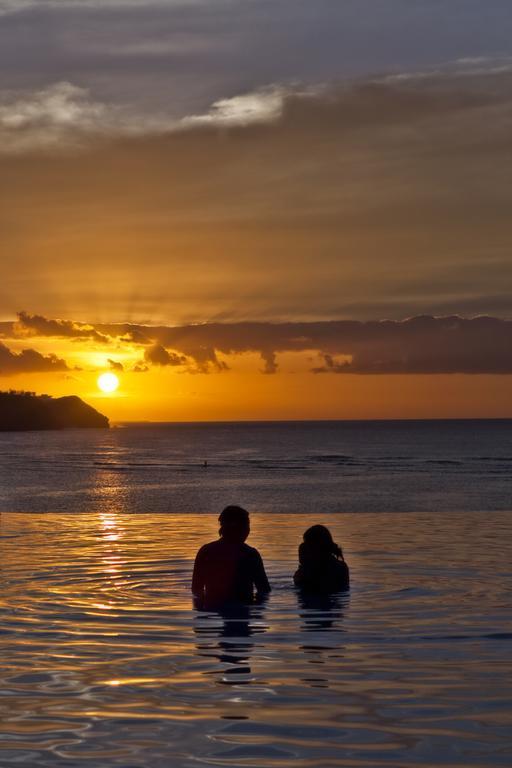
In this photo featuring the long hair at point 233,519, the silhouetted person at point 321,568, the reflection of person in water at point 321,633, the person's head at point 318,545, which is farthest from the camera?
the silhouetted person at point 321,568

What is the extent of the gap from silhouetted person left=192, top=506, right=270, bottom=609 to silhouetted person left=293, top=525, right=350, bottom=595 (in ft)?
3.39

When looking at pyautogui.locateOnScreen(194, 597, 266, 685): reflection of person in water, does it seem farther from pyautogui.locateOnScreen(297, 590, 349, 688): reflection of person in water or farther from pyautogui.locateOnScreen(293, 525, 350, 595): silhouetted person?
pyautogui.locateOnScreen(293, 525, 350, 595): silhouetted person

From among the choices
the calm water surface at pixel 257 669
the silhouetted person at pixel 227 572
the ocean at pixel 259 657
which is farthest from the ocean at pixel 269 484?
the silhouetted person at pixel 227 572

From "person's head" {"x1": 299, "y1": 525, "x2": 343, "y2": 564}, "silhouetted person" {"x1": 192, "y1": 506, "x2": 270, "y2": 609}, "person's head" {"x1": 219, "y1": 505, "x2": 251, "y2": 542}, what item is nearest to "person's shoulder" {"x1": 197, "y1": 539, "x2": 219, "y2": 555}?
"silhouetted person" {"x1": 192, "y1": 506, "x2": 270, "y2": 609}

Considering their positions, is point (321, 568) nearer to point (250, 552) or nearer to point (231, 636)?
point (250, 552)

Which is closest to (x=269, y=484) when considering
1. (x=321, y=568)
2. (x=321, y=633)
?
(x=321, y=568)

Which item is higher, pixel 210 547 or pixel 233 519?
pixel 233 519

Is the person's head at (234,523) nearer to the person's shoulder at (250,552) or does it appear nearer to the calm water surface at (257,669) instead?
the person's shoulder at (250,552)

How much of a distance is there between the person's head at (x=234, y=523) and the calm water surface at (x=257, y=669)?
106cm

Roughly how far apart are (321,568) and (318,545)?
1.74 ft

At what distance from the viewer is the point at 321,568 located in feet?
47.1

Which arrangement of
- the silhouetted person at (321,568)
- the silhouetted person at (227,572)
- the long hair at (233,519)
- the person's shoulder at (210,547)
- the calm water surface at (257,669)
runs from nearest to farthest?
1. the calm water surface at (257,669)
2. the long hair at (233,519)
3. the silhouetted person at (227,572)
4. the person's shoulder at (210,547)
5. the silhouetted person at (321,568)

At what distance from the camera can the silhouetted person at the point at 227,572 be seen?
1295 centimetres

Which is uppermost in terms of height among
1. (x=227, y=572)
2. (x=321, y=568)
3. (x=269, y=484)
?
(x=227, y=572)
